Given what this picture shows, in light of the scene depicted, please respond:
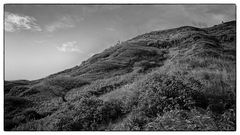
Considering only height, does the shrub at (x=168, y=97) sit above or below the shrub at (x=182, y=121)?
above

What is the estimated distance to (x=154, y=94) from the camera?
602cm

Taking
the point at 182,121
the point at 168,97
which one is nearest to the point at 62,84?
the point at 168,97

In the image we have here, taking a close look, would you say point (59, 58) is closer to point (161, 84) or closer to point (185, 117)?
point (161, 84)

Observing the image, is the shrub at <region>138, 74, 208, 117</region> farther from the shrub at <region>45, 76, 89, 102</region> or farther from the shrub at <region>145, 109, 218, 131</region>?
the shrub at <region>45, 76, 89, 102</region>

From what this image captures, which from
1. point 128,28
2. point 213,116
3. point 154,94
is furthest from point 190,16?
point 213,116

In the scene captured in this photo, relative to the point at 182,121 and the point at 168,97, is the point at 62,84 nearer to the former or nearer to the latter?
the point at 168,97

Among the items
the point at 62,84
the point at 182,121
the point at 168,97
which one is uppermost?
the point at 168,97

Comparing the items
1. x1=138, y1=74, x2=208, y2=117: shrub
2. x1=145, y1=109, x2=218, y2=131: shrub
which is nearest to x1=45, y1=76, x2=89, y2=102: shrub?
x1=138, y1=74, x2=208, y2=117: shrub

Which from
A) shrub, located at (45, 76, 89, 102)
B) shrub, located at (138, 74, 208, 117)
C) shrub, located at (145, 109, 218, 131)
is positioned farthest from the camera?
shrub, located at (45, 76, 89, 102)

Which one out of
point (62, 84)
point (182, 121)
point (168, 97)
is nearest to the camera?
point (182, 121)

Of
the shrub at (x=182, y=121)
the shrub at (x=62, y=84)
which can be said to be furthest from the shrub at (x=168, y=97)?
the shrub at (x=62, y=84)

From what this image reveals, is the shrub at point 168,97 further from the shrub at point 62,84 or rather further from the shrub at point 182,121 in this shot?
the shrub at point 62,84

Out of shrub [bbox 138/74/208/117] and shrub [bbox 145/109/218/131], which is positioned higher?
shrub [bbox 138/74/208/117]

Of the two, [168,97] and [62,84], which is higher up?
[168,97]
